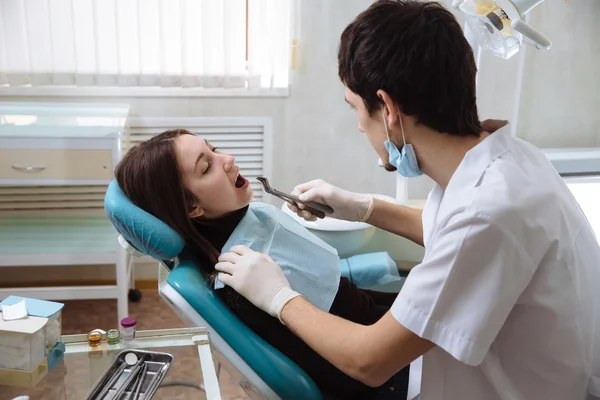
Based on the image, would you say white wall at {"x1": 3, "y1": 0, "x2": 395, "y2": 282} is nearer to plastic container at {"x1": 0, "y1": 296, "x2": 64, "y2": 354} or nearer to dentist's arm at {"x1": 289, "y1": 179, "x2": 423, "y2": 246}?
dentist's arm at {"x1": 289, "y1": 179, "x2": 423, "y2": 246}

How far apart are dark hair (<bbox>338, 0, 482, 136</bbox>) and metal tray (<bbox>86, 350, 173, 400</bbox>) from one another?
0.81 meters

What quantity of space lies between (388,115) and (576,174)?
5.68ft

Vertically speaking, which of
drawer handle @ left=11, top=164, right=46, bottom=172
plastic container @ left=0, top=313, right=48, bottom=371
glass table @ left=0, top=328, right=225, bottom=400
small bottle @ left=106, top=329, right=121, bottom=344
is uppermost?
drawer handle @ left=11, top=164, right=46, bottom=172

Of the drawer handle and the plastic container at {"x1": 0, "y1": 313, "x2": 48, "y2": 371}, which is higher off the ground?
the drawer handle

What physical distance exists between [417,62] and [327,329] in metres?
0.55

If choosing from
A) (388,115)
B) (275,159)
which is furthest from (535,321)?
(275,159)

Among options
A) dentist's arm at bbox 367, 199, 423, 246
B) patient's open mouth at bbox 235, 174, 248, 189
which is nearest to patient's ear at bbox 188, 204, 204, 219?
patient's open mouth at bbox 235, 174, 248, 189

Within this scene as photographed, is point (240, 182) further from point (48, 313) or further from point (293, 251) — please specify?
point (48, 313)

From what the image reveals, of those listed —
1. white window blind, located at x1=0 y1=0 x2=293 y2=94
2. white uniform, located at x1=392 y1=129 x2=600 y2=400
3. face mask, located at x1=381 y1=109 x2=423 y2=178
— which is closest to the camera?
white uniform, located at x1=392 y1=129 x2=600 y2=400

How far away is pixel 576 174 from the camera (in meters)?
2.59

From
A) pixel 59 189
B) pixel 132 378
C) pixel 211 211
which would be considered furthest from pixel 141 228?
pixel 59 189

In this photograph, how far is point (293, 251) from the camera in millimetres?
1596

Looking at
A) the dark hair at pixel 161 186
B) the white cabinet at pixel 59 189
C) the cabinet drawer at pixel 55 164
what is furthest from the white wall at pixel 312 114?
the dark hair at pixel 161 186

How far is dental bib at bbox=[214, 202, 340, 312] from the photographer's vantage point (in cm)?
152
